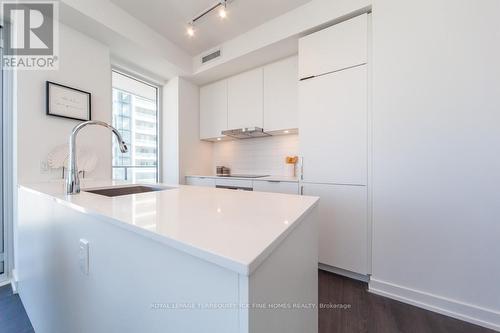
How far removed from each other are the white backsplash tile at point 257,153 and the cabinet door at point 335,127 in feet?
2.40

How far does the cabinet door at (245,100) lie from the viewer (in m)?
2.71

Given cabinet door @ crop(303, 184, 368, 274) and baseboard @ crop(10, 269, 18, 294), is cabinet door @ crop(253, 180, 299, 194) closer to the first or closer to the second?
cabinet door @ crop(303, 184, 368, 274)

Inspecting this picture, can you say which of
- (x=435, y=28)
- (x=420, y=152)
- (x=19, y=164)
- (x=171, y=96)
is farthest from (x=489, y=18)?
(x=19, y=164)

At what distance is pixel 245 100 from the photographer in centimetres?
283

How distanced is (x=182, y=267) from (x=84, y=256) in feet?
2.07

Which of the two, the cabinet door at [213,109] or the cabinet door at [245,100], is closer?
the cabinet door at [245,100]

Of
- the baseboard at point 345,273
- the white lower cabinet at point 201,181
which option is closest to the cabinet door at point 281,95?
the white lower cabinet at point 201,181

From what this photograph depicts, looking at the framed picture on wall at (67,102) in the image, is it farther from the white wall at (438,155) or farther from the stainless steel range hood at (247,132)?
the white wall at (438,155)

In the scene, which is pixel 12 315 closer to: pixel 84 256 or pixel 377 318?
pixel 84 256

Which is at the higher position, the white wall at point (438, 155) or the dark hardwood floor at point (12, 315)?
the white wall at point (438, 155)

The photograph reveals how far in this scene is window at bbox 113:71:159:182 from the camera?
269 cm

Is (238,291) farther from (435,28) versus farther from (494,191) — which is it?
(435,28)

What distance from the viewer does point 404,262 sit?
5.09ft
